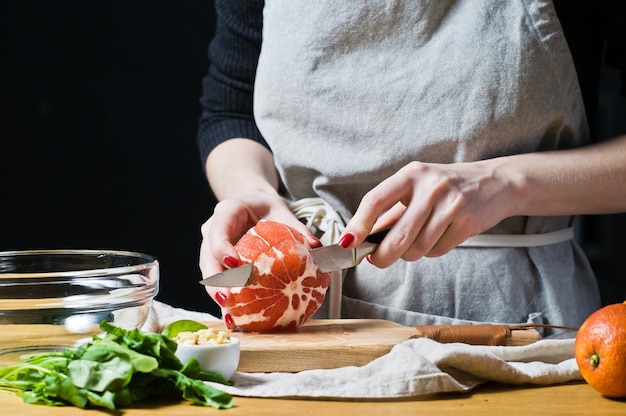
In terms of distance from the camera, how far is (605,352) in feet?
3.69

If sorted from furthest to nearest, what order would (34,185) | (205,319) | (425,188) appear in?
1. (34,185)
2. (205,319)
3. (425,188)

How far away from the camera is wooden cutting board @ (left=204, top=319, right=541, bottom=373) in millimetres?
1333

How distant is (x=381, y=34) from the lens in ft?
5.41

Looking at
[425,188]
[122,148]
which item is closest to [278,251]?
[425,188]

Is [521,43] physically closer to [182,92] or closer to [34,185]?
[182,92]

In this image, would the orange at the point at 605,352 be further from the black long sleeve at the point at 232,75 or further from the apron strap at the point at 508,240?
the black long sleeve at the point at 232,75

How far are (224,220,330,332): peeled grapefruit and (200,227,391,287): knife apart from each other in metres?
0.02

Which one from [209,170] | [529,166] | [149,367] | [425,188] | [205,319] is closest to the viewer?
[149,367]

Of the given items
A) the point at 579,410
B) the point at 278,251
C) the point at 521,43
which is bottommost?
the point at 579,410

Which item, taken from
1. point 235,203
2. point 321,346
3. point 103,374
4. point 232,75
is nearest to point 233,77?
point 232,75

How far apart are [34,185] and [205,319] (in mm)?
1718

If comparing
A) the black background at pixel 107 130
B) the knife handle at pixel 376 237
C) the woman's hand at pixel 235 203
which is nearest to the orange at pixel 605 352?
the knife handle at pixel 376 237

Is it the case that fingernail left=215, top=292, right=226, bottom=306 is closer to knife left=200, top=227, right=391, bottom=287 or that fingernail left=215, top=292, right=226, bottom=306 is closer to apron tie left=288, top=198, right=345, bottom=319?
knife left=200, top=227, right=391, bottom=287

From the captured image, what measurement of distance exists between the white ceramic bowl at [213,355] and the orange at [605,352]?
0.48m
